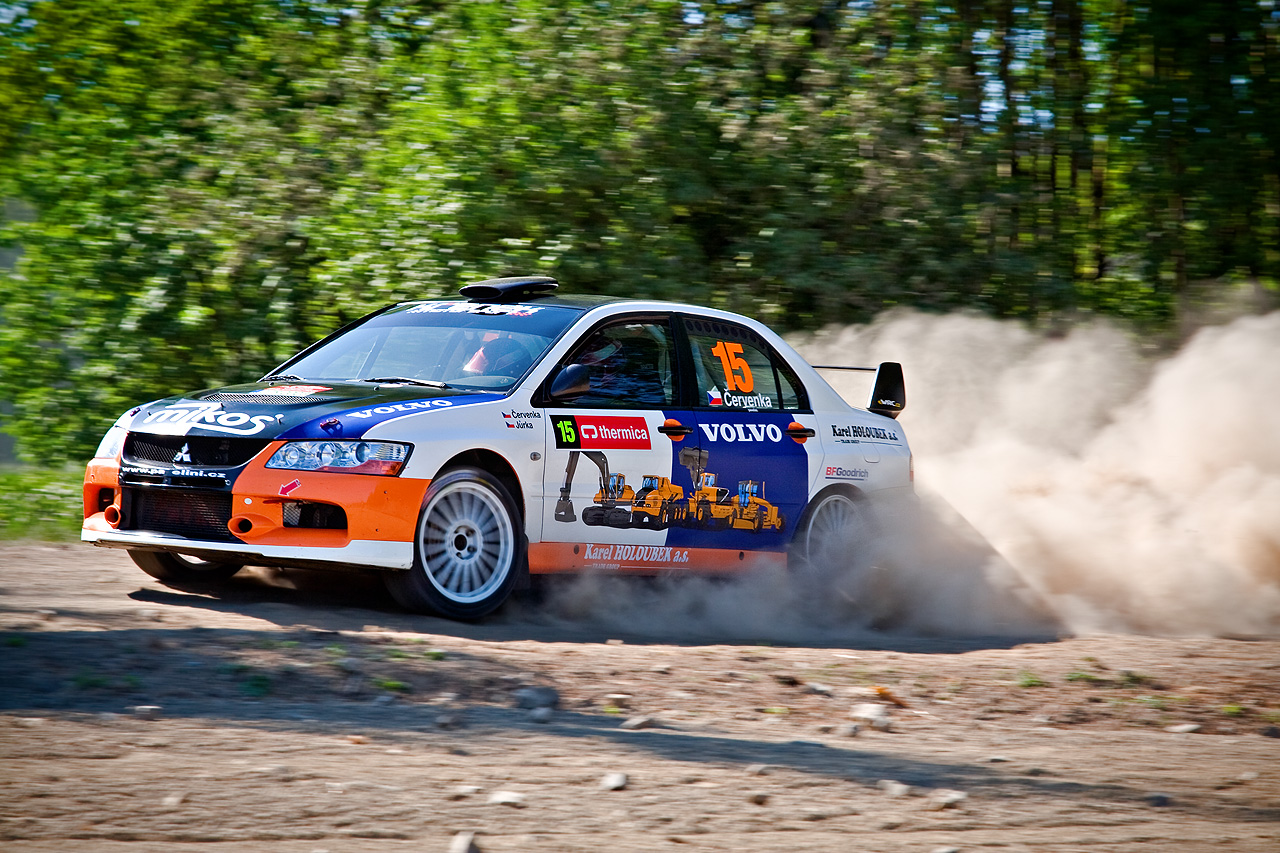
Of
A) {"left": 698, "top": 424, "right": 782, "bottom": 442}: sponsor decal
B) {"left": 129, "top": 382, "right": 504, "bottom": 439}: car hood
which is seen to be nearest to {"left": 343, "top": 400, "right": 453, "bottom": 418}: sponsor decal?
{"left": 129, "top": 382, "right": 504, "bottom": 439}: car hood

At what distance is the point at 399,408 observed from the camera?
22.2ft

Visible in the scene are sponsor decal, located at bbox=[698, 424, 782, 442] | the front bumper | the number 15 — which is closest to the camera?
the front bumper

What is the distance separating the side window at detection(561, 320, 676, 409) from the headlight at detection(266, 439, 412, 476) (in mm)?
1227

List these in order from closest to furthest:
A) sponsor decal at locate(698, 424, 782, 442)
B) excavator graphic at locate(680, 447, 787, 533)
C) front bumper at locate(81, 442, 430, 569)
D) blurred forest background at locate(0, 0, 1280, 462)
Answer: front bumper at locate(81, 442, 430, 569)
excavator graphic at locate(680, 447, 787, 533)
sponsor decal at locate(698, 424, 782, 442)
blurred forest background at locate(0, 0, 1280, 462)

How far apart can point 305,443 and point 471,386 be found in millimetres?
1079

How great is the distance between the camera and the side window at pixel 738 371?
814cm

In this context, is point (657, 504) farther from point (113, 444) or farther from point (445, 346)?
point (113, 444)

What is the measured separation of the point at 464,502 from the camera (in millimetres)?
6922

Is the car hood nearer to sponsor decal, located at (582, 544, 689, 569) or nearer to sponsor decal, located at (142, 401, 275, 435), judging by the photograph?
sponsor decal, located at (142, 401, 275, 435)

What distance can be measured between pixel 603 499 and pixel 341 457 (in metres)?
1.57

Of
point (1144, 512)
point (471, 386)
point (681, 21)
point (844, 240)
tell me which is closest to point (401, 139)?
point (681, 21)

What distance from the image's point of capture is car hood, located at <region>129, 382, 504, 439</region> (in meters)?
6.59

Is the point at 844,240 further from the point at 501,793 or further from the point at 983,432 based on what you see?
the point at 501,793

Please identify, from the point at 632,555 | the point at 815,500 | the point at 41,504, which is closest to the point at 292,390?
the point at 632,555
